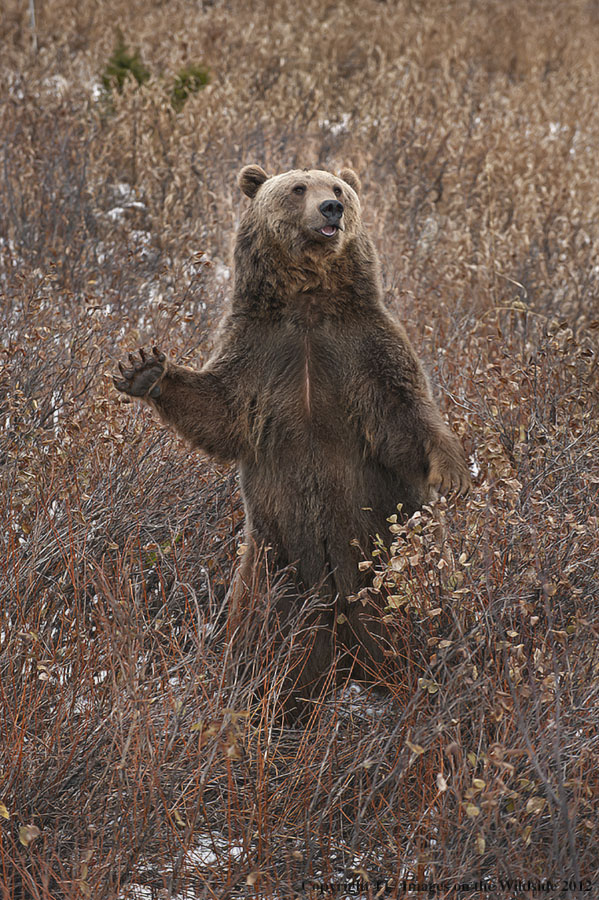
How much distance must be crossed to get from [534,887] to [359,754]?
549mm

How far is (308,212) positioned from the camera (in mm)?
2879

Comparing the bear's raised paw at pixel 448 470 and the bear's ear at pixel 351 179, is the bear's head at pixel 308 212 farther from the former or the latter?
the bear's raised paw at pixel 448 470

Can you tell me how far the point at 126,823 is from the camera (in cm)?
231

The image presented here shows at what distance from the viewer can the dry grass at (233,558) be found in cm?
228

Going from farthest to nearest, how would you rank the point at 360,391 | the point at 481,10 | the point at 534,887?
the point at 481,10 < the point at 360,391 < the point at 534,887

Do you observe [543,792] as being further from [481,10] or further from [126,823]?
[481,10]

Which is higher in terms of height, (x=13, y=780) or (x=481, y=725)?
(x=481, y=725)

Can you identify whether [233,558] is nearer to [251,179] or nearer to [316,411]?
[316,411]

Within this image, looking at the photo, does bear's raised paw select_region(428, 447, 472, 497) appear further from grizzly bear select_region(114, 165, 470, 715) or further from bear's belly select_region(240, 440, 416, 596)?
bear's belly select_region(240, 440, 416, 596)

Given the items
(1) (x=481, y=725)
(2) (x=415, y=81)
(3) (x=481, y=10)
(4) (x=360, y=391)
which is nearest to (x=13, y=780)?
(1) (x=481, y=725)

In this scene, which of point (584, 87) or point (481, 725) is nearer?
point (481, 725)

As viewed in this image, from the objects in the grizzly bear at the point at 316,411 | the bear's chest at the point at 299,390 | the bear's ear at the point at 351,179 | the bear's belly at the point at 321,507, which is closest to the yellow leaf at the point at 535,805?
the grizzly bear at the point at 316,411

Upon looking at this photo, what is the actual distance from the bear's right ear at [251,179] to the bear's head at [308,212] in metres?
0.09

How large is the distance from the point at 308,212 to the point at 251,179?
19.0 inches
